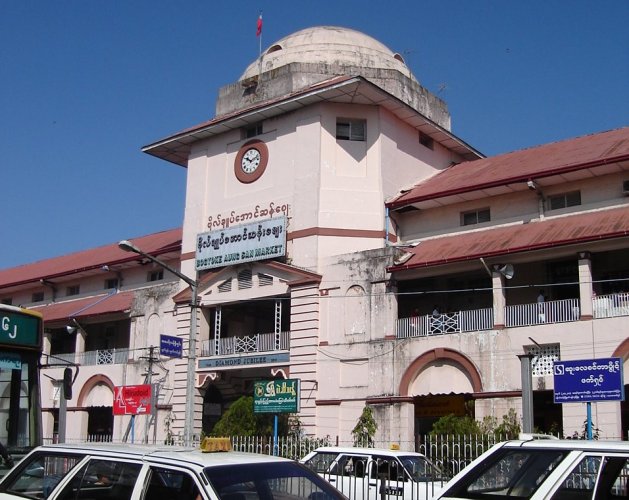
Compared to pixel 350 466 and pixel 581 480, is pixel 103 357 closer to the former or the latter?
pixel 350 466

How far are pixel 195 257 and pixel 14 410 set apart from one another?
21741 millimetres

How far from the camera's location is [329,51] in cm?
3447

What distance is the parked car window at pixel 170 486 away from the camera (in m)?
6.82

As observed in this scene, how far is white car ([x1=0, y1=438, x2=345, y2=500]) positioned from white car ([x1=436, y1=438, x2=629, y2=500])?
117cm

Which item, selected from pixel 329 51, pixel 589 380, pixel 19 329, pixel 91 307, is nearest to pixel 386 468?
pixel 589 380

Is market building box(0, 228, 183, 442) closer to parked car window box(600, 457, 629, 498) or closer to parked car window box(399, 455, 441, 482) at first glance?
parked car window box(399, 455, 441, 482)

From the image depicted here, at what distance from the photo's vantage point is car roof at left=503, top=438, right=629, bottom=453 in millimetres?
6797

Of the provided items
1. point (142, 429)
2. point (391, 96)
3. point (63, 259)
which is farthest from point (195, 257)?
point (63, 259)

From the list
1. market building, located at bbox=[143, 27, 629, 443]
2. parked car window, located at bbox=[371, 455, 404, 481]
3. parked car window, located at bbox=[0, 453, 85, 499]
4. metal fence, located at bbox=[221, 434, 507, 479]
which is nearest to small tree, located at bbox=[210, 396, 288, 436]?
metal fence, located at bbox=[221, 434, 507, 479]

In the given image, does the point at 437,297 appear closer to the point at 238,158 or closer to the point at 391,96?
the point at 391,96

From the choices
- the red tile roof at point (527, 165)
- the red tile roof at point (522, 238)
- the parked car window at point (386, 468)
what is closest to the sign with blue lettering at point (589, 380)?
the parked car window at point (386, 468)

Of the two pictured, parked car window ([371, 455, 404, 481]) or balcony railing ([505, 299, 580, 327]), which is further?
balcony railing ([505, 299, 580, 327])

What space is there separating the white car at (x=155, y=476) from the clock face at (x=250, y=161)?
24.9 meters

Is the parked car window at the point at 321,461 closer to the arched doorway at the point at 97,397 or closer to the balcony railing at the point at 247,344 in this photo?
the balcony railing at the point at 247,344
